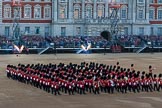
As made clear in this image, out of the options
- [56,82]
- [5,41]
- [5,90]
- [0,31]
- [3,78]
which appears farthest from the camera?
[0,31]

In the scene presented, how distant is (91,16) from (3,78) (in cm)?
5090

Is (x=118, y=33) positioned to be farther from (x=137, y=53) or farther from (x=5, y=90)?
(x=5, y=90)

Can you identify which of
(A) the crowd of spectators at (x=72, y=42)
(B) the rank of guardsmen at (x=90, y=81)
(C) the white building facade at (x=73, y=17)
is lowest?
(B) the rank of guardsmen at (x=90, y=81)

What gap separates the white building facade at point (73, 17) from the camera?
92688 millimetres

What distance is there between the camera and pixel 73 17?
94.3 metres

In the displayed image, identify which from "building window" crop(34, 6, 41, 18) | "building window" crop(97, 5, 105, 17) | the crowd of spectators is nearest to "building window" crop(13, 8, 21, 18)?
"building window" crop(34, 6, 41, 18)

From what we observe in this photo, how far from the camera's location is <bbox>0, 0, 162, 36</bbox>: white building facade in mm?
92688

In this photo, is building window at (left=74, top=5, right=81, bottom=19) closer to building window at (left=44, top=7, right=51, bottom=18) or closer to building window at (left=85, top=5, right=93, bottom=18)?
building window at (left=85, top=5, right=93, bottom=18)

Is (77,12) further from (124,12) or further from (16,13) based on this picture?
(16,13)

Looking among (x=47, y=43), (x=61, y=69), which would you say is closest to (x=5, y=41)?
(x=47, y=43)

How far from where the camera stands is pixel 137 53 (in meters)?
81.8

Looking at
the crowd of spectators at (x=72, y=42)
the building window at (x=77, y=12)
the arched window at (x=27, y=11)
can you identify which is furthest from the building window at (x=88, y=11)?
the arched window at (x=27, y=11)

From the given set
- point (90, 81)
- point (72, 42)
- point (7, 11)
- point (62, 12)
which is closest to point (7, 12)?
point (7, 11)

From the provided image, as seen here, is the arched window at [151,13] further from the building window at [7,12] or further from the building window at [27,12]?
the building window at [7,12]
